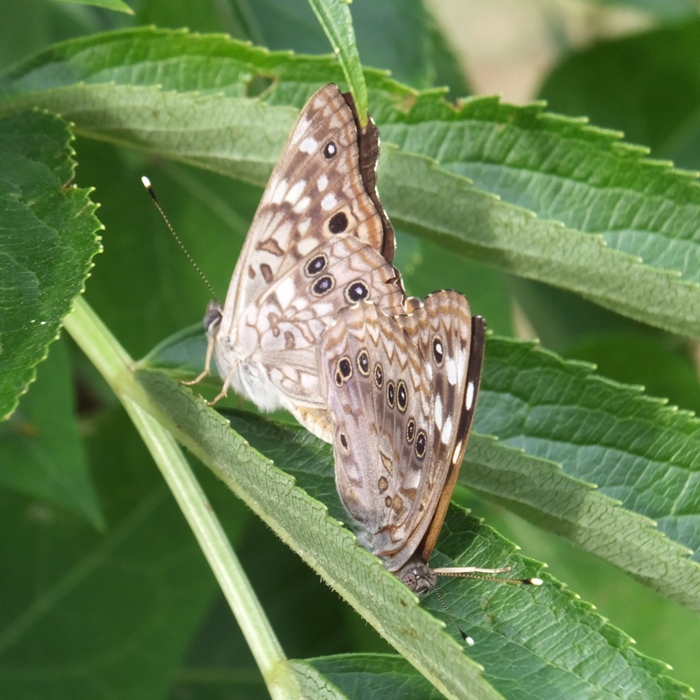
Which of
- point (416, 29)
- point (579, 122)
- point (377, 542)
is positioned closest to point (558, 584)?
point (377, 542)

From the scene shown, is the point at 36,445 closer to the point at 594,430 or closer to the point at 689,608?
the point at 594,430

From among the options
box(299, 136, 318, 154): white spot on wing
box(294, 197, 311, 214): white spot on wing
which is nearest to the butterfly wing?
box(294, 197, 311, 214): white spot on wing

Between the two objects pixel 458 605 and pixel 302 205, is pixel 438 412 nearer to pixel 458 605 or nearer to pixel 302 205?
pixel 458 605

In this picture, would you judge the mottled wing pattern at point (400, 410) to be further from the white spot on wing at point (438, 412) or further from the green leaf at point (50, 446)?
the green leaf at point (50, 446)

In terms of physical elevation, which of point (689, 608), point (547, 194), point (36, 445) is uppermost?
point (547, 194)

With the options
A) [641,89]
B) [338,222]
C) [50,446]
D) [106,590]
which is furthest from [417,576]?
[641,89]

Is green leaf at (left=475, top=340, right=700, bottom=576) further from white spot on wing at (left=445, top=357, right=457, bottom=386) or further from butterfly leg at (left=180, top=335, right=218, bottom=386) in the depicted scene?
butterfly leg at (left=180, top=335, right=218, bottom=386)

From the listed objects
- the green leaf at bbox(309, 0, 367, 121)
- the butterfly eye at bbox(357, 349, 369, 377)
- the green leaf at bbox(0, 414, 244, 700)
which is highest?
the green leaf at bbox(309, 0, 367, 121)
